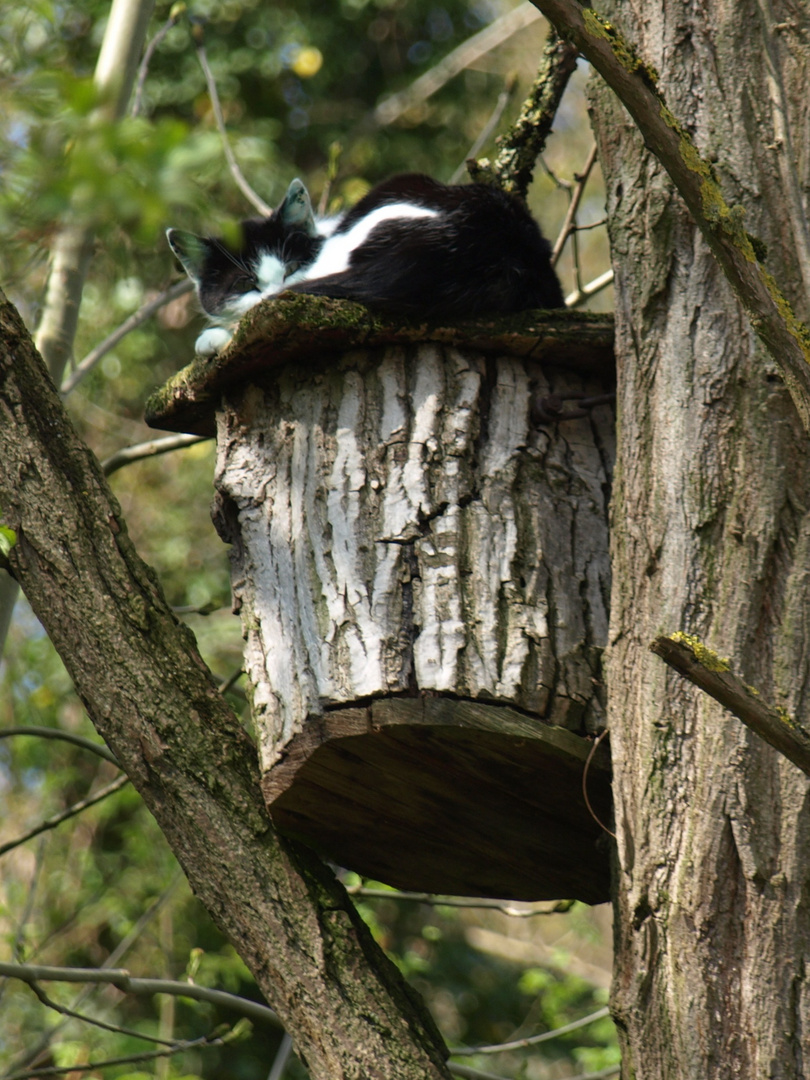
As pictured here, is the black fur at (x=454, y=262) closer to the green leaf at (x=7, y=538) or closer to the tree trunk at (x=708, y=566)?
the tree trunk at (x=708, y=566)

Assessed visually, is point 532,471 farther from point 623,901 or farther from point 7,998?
point 7,998

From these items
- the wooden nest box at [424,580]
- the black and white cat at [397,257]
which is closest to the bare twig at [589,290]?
the black and white cat at [397,257]

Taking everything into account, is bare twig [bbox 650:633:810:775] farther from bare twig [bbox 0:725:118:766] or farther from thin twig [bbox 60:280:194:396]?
thin twig [bbox 60:280:194:396]

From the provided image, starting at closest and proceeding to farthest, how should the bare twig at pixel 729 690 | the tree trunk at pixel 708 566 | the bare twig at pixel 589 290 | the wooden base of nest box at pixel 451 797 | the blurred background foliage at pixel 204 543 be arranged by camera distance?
the bare twig at pixel 729 690 < the tree trunk at pixel 708 566 < the wooden base of nest box at pixel 451 797 < the bare twig at pixel 589 290 < the blurred background foliage at pixel 204 543

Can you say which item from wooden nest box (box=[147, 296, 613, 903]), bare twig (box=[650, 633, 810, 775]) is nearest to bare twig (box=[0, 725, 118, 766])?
wooden nest box (box=[147, 296, 613, 903])

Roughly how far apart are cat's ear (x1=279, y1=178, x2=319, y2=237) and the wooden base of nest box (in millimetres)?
1829

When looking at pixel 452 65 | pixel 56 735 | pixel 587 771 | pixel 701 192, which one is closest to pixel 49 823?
pixel 56 735

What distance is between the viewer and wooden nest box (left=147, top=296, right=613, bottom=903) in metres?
1.87

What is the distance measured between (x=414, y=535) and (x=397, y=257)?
621 millimetres

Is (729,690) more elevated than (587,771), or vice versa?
(729,690)

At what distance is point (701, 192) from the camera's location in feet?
4.80

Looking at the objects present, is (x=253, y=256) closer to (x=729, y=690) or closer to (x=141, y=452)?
(x=141, y=452)

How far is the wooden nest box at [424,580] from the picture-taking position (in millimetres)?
1871

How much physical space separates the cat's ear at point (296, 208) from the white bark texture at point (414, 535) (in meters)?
1.08
